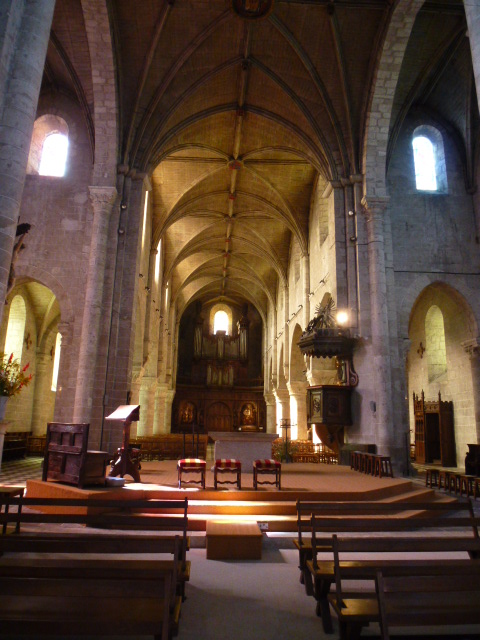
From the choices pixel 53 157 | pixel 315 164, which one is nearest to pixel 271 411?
pixel 315 164

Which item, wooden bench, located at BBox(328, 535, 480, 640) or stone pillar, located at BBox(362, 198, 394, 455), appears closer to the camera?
wooden bench, located at BBox(328, 535, 480, 640)

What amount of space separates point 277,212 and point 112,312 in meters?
12.1

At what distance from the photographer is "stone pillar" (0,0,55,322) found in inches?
204

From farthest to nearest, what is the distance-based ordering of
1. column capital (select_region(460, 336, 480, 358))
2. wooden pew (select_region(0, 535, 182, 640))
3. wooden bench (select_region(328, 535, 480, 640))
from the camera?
1. column capital (select_region(460, 336, 480, 358))
2. wooden bench (select_region(328, 535, 480, 640))
3. wooden pew (select_region(0, 535, 182, 640))

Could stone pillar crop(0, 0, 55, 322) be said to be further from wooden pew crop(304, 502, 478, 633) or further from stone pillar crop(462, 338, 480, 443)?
stone pillar crop(462, 338, 480, 443)

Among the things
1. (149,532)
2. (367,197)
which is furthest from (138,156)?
(149,532)

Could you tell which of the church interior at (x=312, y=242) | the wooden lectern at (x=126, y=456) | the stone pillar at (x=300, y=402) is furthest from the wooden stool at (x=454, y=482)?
the stone pillar at (x=300, y=402)

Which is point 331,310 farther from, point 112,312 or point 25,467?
point 25,467

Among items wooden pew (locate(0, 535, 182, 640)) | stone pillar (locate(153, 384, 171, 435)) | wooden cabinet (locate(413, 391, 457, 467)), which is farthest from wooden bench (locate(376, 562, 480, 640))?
stone pillar (locate(153, 384, 171, 435))

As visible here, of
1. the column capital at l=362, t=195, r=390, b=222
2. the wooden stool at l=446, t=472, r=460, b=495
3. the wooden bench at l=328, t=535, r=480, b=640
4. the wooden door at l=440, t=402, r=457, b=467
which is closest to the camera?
the wooden bench at l=328, t=535, r=480, b=640

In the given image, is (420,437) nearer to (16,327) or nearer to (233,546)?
(233,546)

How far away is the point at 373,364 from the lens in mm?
13227

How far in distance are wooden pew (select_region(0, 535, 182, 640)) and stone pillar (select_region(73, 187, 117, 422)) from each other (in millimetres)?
8733

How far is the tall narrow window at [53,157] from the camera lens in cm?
1453
